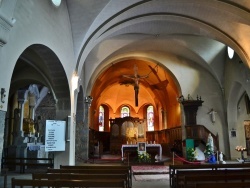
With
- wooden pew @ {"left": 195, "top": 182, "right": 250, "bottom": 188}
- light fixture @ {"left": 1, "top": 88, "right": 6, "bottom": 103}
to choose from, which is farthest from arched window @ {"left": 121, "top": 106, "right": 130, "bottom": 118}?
wooden pew @ {"left": 195, "top": 182, "right": 250, "bottom": 188}

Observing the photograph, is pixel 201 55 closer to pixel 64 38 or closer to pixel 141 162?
pixel 141 162

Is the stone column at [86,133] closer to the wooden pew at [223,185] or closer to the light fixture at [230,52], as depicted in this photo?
the light fixture at [230,52]

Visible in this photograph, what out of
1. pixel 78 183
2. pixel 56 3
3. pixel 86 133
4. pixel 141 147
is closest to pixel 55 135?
pixel 56 3

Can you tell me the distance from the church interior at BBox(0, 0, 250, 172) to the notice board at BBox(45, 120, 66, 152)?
0.03 meters

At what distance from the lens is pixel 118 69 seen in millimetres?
21797

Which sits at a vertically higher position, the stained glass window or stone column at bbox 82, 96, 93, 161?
the stained glass window

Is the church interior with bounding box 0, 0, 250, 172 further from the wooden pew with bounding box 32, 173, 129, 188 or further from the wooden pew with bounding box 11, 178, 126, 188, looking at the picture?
the wooden pew with bounding box 11, 178, 126, 188

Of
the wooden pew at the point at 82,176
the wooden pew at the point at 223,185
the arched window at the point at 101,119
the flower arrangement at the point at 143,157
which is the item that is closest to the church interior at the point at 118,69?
the wooden pew at the point at 82,176

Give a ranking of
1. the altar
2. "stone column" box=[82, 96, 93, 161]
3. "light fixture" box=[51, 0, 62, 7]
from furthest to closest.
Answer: "stone column" box=[82, 96, 93, 161]
the altar
"light fixture" box=[51, 0, 62, 7]

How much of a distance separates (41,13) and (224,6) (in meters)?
7.00

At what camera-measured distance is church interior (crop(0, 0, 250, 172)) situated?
750cm

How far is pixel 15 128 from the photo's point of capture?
43.7ft

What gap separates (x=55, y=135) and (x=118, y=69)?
46.6ft

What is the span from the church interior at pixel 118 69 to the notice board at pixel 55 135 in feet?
0.11
